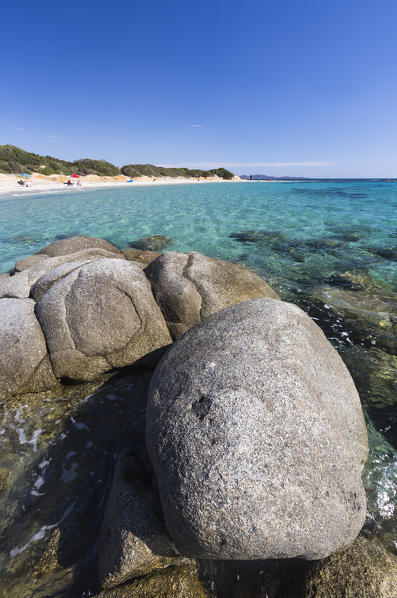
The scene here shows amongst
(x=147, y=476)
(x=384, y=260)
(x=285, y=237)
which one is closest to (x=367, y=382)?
(x=147, y=476)

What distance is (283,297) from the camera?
729cm

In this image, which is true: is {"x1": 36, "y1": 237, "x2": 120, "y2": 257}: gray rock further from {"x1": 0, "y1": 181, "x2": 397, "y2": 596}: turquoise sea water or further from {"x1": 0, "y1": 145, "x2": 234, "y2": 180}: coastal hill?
{"x1": 0, "y1": 145, "x2": 234, "y2": 180}: coastal hill

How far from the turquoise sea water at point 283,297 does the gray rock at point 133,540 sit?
390mm

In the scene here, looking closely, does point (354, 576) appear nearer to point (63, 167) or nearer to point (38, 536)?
point (38, 536)

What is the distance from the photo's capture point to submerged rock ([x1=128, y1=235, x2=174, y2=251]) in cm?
1134

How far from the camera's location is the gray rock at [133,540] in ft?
7.23

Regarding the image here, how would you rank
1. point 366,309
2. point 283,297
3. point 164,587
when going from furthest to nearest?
point 283,297
point 366,309
point 164,587

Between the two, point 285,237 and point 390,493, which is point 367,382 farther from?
point 285,237

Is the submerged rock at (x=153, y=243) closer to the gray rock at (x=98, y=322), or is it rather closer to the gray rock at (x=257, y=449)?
the gray rock at (x=98, y=322)

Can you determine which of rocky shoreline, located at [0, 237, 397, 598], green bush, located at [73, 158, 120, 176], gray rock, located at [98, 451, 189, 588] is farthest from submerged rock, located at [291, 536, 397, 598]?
green bush, located at [73, 158, 120, 176]

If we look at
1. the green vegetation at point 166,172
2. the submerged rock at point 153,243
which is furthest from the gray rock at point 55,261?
the green vegetation at point 166,172

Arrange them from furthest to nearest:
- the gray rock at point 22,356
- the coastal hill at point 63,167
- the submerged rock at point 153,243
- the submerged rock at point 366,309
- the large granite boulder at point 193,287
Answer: the coastal hill at point 63,167
the submerged rock at point 153,243
the submerged rock at point 366,309
the large granite boulder at point 193,287
the gray rock at point 22,356

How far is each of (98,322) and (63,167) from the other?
199 ft

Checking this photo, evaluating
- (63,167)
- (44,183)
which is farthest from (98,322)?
(63,167)
